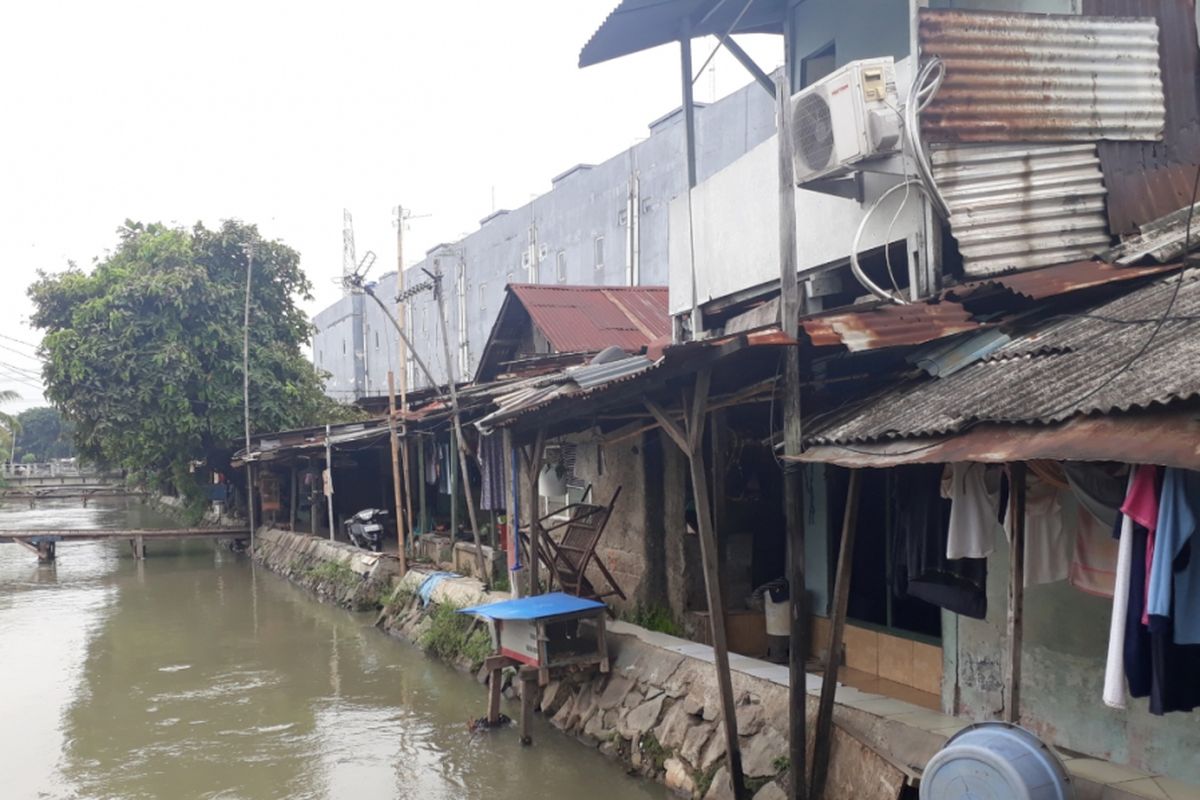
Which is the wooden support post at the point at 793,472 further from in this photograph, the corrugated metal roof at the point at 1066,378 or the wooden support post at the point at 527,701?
the wooden support post at the point at 527,701

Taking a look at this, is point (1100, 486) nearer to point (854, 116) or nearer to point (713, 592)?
point (713, 592)

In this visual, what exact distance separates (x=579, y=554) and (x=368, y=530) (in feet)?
32.9

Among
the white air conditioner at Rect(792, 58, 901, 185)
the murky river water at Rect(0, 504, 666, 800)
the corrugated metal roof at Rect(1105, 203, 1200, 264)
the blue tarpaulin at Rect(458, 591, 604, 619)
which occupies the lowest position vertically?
the murky river water at Rect(0, 504, 666, 800)

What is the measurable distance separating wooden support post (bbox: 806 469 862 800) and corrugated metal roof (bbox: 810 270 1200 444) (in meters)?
0.54

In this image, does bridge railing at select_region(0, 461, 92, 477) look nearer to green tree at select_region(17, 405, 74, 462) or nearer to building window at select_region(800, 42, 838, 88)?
green tree at select_region(17, 405, 74, 462)

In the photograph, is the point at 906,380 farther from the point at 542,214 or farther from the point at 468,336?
the point at 468,336

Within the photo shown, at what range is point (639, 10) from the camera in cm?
963

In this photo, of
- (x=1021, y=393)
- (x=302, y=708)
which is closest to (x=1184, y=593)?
(x=1021, y=393)

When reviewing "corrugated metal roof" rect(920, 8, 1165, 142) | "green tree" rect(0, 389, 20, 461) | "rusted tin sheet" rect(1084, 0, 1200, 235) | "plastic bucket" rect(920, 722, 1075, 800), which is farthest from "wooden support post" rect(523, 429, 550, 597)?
"green tree" rect(0, 389, 20, 461)

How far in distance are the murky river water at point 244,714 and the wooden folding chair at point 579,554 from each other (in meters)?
1.63

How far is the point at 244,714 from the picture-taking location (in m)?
11.4

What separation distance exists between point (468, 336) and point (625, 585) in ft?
73.1

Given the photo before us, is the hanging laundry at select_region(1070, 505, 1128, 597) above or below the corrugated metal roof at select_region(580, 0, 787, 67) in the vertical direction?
below

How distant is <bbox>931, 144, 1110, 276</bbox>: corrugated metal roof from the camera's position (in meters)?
7.47
